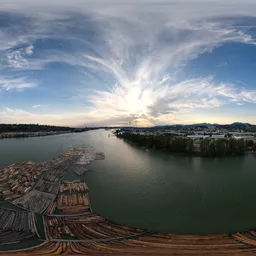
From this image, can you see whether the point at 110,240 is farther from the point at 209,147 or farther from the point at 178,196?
the point at 209,147

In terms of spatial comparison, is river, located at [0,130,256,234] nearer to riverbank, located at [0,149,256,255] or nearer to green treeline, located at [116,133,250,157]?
riverbank, located at [0,149,256,255]

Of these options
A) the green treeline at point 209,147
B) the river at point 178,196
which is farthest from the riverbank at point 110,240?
the green treeline at point 209,147

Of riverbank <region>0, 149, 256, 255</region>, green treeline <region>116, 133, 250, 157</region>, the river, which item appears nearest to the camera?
riverbank <region>0, 149, 256, 255</region>

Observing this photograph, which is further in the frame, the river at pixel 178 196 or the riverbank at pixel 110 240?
the river at pixel 178 196

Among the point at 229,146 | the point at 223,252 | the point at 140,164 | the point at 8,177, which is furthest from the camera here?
the point at 229,146

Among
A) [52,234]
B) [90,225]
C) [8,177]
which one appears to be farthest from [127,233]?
[8,177]

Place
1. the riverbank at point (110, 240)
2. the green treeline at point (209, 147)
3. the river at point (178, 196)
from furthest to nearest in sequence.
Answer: the green treeline at point (209, 147) < the river at point (178, 196) < the riverbank at point (110, 240)

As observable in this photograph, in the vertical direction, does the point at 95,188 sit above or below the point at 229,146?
below

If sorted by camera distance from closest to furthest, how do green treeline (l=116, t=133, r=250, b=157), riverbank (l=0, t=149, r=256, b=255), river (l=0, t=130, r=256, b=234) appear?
riverbank (l=0, t=149, r=256, b=255)
river (l=0, t=130, r=256, b=234)
green treeline (l=116, t=133, r=250, b=157)

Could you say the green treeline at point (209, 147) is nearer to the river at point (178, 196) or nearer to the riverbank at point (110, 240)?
the river at point (178, 196)

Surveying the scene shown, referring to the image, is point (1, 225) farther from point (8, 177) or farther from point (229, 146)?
point (229, 146)

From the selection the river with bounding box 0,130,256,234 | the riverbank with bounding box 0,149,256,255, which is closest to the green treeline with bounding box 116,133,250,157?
the river with bounding box 0,130,256,234
